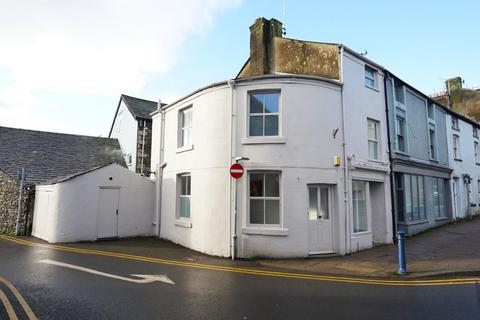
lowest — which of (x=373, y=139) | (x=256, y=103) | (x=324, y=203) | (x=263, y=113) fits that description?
(x=324, y=203)

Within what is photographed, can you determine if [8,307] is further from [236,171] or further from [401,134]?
[401,134]

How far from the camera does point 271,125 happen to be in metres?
11.9

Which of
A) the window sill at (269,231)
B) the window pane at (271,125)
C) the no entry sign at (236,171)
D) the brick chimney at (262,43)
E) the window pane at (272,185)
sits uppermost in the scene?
the brick chimney at (262,43)

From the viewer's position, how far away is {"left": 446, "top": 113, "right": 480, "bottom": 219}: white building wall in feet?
69.4

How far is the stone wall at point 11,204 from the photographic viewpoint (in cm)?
1614

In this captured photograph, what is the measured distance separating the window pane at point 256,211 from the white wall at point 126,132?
1377 centimetres

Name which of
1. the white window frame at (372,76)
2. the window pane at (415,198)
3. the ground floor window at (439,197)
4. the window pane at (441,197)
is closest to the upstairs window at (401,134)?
the window pane at (415,198)

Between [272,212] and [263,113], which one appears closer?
[272,212]

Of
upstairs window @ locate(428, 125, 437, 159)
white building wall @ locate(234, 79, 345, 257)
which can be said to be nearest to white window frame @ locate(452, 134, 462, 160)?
upstairs window @ locate(428, 125, 437, 159)

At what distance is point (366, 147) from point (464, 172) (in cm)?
1402

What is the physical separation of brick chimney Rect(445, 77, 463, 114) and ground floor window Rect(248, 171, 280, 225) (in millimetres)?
25595

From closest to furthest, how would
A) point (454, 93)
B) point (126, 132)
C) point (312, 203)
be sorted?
1. point (312, 203)
2. point (126, 132)
3. point (454, 93)

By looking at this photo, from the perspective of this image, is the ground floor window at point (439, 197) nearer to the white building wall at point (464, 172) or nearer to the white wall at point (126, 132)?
the white building wall at point (464, 172)

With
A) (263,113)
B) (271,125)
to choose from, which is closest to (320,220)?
(271,125)
